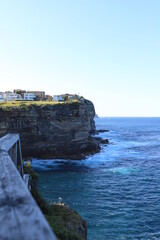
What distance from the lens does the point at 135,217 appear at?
21.8m

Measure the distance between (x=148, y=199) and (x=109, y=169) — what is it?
1528cm

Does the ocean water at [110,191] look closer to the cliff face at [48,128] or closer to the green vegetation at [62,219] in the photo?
the green vegetation at [62,219]

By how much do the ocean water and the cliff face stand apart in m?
3.81

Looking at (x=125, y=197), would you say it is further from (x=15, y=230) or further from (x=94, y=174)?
(x=15, y=230)

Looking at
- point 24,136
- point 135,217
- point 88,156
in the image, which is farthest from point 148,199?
point 24,136

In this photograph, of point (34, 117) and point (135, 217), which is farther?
point (34, 117)

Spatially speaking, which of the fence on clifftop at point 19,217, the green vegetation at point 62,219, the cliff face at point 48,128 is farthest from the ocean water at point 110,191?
the fence on clifftop at point 19,217

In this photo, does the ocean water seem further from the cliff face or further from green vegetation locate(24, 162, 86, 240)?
the cliff face

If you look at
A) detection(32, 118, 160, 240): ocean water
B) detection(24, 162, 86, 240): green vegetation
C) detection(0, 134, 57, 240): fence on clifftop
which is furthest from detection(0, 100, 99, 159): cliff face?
detection(0, 134, 57, 240): fence on clifftop

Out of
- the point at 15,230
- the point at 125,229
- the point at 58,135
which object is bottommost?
the point at 125,229

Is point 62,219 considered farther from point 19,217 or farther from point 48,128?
point 48,128

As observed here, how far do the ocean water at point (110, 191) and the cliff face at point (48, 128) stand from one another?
381cm

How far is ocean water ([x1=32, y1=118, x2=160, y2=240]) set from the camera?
19.9m

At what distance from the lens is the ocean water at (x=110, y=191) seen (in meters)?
19.9
